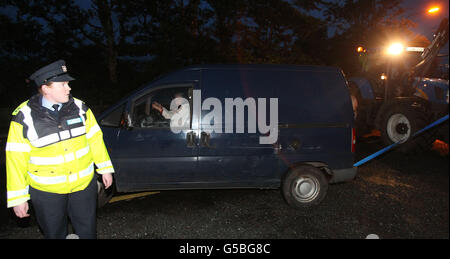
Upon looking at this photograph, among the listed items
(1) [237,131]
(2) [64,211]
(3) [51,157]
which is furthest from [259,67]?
(2) [64,211]

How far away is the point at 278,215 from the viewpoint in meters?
3.99

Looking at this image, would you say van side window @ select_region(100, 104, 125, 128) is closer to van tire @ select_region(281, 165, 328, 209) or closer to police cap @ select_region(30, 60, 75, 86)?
police cap @ select_region(30, 60, 75, 86)

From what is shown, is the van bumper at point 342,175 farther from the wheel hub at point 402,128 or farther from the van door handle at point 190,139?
the wheel hub at point 402,128

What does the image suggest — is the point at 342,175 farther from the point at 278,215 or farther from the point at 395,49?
the point at 395,49

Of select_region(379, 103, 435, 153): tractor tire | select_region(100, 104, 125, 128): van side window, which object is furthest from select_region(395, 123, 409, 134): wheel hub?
select_region(100, 104, 125, 128): van side window

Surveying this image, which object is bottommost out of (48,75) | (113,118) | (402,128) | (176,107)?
(402,128)

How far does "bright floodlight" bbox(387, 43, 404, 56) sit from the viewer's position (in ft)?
23.4

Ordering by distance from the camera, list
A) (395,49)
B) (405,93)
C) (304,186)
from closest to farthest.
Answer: (304,186), (395,49), (405,93)

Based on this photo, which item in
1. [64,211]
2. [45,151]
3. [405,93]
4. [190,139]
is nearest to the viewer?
[45,151]

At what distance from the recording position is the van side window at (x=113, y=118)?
12.3 ft

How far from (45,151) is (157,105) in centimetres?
186

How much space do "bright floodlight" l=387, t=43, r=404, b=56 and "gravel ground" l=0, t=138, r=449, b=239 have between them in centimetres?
347

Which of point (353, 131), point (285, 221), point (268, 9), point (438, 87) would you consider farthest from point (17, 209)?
point (268, 9)
